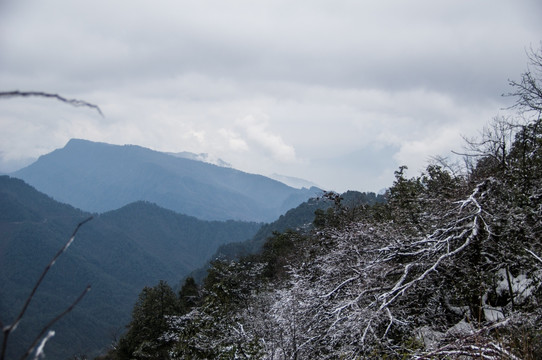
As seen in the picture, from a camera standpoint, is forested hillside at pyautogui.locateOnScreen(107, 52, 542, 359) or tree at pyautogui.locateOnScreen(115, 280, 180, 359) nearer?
forested hillside at pyautogui.locateOnScreen(107, 52, 542, 359)

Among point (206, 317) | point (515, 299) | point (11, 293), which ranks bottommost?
point (11, 293)

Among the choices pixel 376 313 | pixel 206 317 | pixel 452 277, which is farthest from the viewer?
pixel 206 317

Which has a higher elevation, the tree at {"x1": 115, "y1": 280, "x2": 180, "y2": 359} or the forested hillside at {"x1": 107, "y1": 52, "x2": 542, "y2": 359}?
the forested hillside at {"x1": 107, "y1": 52, "x2": 542, "y2": 359}

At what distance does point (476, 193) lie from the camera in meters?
8.06

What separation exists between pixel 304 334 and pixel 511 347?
13.9 feet

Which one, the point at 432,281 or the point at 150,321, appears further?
the point at 150,321

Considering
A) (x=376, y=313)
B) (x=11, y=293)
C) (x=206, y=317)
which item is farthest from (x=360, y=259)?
(x=11, y=293)

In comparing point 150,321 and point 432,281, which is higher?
point 432,281

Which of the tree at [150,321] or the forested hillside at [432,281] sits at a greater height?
the forested hillside at [432,281]

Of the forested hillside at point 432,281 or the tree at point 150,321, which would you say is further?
the tree at point 150,321

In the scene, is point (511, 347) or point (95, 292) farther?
point (95, 292)

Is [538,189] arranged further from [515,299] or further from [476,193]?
[515,299]

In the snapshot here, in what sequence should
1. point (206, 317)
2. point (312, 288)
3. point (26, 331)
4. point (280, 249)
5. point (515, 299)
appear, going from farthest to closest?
point (26, 331) → point (280, 249) → point (206, 317) → point (312, 288) → point (515, 299)

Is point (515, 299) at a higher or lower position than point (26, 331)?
higher
